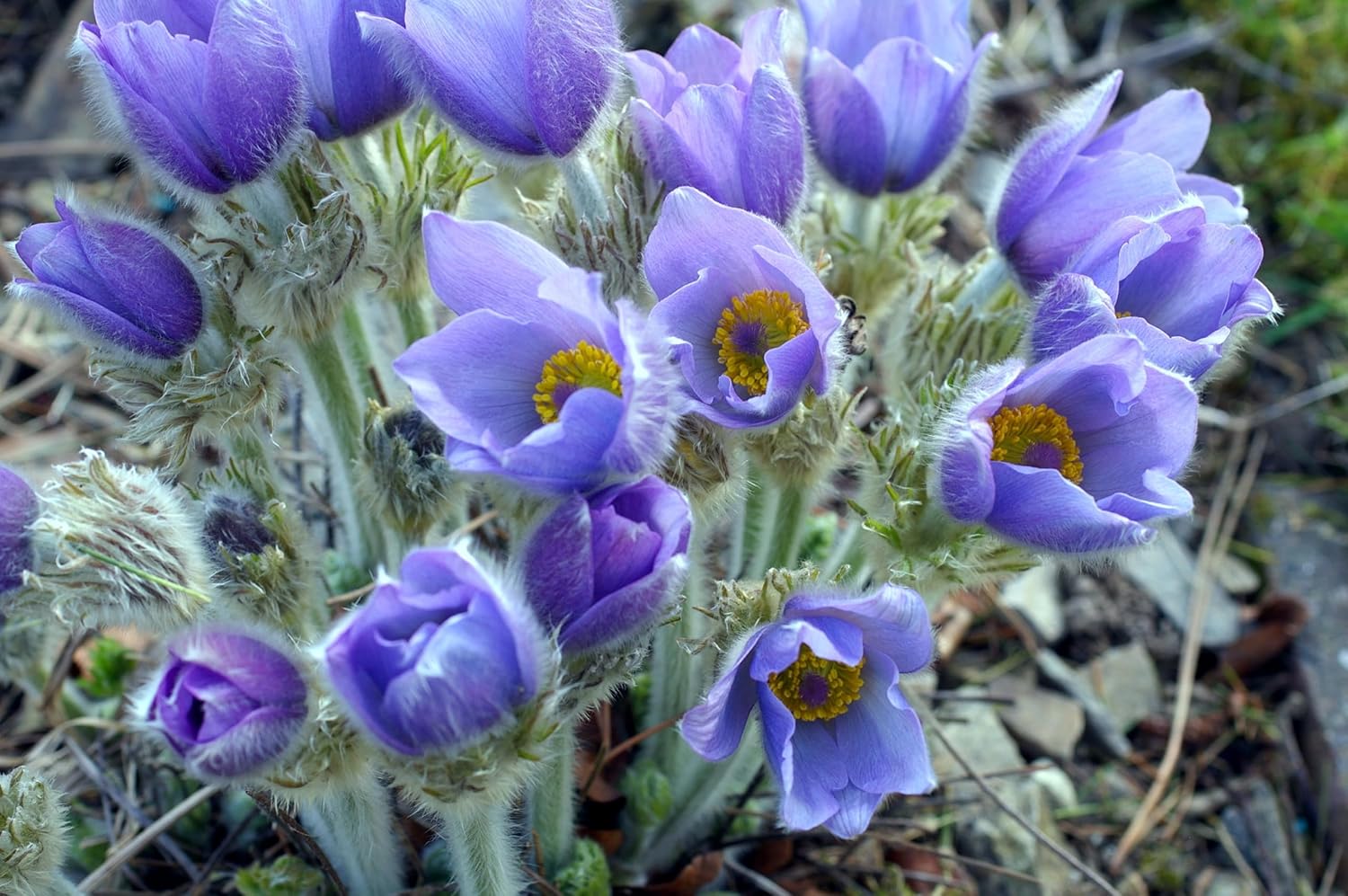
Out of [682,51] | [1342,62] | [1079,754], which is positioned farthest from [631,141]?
[1342,62]

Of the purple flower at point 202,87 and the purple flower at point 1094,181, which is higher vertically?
the purple flower at point 202,87

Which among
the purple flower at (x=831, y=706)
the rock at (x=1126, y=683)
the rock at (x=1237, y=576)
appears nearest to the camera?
the purple flower at (x=831, y=706)

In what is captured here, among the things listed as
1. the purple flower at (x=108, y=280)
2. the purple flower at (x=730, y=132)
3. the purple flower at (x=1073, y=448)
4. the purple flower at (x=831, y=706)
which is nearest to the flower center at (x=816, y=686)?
the purple flower at (x=831, y=706)

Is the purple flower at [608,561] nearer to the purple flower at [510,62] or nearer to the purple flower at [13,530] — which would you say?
the purple flower at [510,62]

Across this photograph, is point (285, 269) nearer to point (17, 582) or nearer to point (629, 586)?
point (17, 582)

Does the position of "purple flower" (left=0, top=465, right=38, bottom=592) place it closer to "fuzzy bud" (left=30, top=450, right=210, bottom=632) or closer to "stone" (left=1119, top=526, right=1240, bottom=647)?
"fuzzy bud" (left=30, top=450, right=210, bottom=632)

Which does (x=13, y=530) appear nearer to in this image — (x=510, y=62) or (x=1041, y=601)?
(x=510, y=62)

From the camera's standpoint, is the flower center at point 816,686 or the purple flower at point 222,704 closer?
the purple flower at point 222,704
